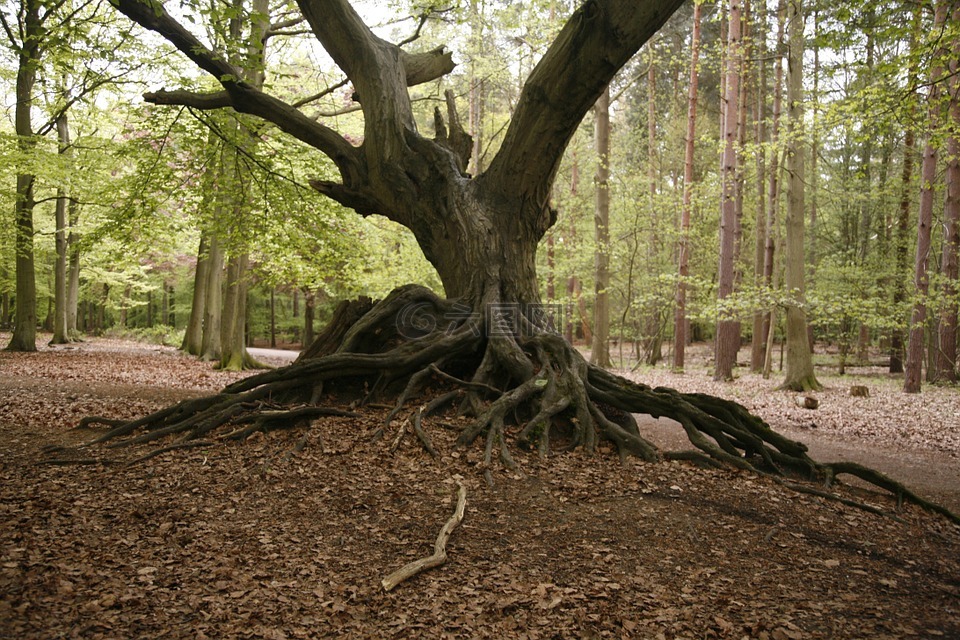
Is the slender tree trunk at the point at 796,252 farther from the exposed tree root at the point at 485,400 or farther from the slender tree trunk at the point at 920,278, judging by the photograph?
the exposed tree root at the point at 485,400

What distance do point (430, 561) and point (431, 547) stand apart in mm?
265

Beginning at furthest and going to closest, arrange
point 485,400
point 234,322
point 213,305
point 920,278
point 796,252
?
point 213,305
point 234,322
point 796,252
point 920,278
point 485,400

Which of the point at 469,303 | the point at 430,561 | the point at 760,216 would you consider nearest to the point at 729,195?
the point at 760,216

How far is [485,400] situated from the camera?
6.09 meters

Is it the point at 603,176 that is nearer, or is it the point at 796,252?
the point at 796,252

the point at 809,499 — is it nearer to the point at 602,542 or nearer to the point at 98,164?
the point at 602,542

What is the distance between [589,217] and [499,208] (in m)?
18.9

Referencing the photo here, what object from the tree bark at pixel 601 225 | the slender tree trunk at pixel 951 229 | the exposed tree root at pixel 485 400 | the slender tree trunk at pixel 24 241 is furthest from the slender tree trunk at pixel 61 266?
the slender tree trunk at pixel 951 229

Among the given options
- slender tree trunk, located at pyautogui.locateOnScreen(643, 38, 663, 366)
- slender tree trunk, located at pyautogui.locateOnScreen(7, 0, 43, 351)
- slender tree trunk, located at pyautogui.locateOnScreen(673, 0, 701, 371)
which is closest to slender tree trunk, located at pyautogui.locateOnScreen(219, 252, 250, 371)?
slender tree trunk, located at pyautogui.locateOnScreen(7, 0, 43, 351)

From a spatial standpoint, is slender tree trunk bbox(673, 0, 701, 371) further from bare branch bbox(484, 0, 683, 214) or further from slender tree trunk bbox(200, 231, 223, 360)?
slender tree trunk bbox(200, 231, 223, 360)

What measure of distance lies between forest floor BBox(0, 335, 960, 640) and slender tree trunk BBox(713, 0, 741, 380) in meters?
9.45

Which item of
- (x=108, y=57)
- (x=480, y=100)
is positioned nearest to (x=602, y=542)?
(x=108, y=57)

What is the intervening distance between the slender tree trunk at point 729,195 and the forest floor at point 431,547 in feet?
31.0

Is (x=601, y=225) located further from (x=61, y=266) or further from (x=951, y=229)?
(x=61, y=266)
